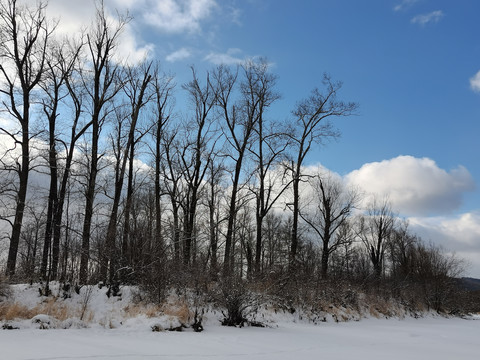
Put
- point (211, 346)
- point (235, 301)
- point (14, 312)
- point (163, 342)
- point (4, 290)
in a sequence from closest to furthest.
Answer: point (211, 346) < point (163, 342) < point (14, 312) < point (4, 290) < point (235, 301)

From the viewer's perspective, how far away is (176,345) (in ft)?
29.7

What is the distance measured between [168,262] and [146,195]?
21534 mm

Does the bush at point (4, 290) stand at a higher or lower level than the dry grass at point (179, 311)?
higher

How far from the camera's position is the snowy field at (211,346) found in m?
7.68

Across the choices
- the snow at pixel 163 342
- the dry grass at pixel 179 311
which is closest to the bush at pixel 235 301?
the snow at pixel 163 342

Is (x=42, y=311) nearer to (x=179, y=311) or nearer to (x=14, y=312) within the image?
(x=14, y=312)

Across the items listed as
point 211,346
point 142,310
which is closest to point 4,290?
point 142,310

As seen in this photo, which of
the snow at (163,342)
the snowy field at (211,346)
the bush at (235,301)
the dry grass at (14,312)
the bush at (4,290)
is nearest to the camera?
the snowy field at (211,346)

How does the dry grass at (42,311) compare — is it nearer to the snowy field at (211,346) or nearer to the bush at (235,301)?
the snowy field at (211,346)

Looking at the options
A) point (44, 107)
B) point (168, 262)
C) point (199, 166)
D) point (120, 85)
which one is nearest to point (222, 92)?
point (199, 166)

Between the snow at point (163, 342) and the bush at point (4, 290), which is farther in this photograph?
the bush at point (4, 290)

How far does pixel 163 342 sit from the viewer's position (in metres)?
9.45

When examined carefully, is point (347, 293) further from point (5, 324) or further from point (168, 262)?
point (5, 324)

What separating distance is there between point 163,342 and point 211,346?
4.17 feet
